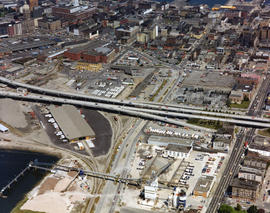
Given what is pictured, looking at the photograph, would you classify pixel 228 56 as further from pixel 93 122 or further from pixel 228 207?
pixel 228 207

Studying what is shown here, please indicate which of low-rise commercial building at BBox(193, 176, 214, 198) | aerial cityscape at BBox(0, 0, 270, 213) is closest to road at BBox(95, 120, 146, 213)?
aerial cityscape at BBox(0, 0, 270, 213)

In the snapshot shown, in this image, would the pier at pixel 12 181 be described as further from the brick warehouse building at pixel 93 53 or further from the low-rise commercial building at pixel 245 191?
the brick warehouse building at pixel 93 53

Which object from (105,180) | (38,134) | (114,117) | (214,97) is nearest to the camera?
(105,180)

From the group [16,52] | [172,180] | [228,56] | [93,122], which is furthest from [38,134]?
[228,56]

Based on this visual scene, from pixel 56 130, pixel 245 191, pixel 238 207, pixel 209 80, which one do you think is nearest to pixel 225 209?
pixel 238 207

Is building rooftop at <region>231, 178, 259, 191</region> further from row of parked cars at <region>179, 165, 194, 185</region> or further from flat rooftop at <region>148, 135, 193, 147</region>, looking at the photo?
flat rooftop at <region>148, 135, 193, 147</region>

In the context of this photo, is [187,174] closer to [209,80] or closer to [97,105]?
[97,105]
